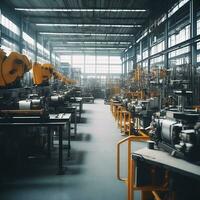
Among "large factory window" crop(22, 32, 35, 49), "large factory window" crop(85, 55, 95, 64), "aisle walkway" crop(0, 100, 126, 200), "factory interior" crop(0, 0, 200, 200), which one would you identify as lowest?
"aisle walkway" crop(0, 100, 126, 200)

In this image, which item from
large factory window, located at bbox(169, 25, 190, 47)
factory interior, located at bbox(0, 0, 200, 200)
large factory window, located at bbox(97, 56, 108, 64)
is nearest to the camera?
factory interior, located at bbox(0, 0, 200, 200)

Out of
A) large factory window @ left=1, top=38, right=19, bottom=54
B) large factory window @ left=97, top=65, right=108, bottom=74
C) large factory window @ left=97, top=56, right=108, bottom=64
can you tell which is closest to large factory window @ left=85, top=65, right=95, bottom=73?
large factory window @ left=97, top=65, right=108, bottom=74

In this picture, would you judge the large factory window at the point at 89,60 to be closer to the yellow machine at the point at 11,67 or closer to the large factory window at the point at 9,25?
the large factory window at the point at 9,25

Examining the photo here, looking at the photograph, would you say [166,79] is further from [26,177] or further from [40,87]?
[26,177]

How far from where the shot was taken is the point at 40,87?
625 cm

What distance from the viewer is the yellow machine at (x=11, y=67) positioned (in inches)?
175

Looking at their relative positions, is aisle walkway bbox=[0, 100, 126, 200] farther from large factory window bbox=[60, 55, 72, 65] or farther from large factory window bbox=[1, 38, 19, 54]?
large factory window bbox=[60, 55, 72, 65]

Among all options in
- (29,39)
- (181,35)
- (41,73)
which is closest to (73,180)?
(41,73)

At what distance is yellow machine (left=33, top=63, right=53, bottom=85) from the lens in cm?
602

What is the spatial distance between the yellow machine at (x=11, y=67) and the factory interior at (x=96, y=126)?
0.02m

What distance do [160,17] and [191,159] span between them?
10.5 metres

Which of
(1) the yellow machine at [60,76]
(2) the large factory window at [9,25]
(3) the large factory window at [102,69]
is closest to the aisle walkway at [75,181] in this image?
(1) the yellow machine at [60,76]

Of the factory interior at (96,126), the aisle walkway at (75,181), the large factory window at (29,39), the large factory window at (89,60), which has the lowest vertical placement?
the aisle walkway at (75,181)

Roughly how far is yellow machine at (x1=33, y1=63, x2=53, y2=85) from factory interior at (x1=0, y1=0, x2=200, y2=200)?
0.02 meters
